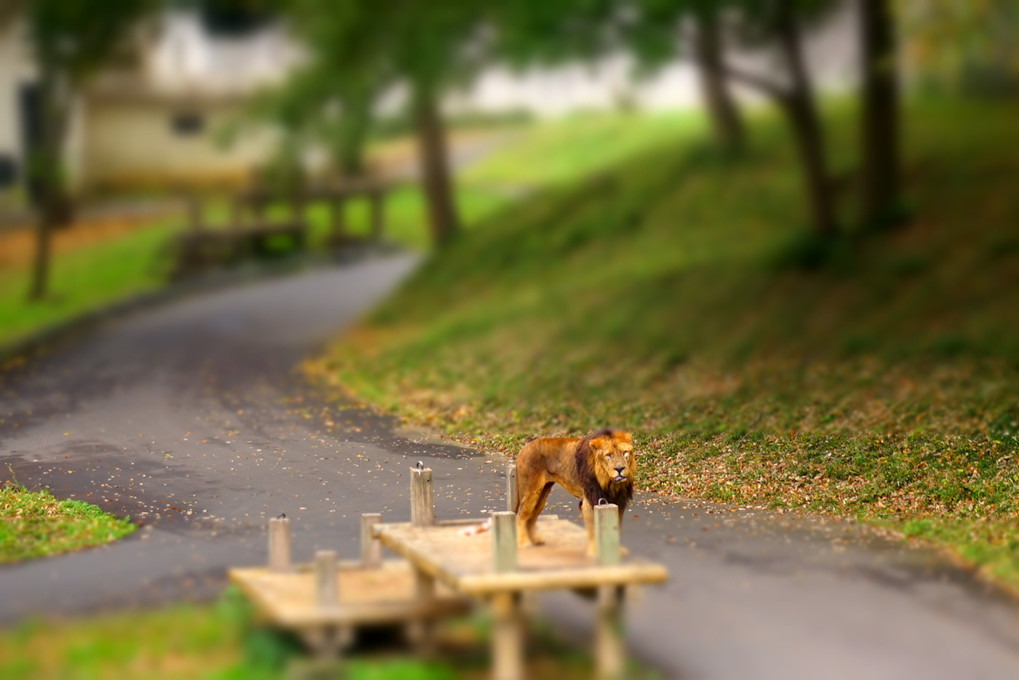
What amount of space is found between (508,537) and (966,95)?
83.4 feet

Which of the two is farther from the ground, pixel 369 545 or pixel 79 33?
pixel 79 33

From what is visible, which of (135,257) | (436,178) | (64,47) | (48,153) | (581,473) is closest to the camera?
(581,473)

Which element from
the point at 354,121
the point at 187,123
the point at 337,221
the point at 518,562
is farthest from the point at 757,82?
the point at 187,123

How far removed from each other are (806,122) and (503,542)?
50.3 ft

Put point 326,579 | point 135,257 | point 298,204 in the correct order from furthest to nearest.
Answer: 1. point 135,257
2. point 298,204
3. point 326,579

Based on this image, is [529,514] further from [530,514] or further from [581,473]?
[581,473]

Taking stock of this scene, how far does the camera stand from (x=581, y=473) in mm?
9555

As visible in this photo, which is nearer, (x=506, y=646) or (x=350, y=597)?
(x=506, y=646)

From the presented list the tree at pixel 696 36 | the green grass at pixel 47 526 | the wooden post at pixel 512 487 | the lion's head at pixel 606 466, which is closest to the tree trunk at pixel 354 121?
the tree at pixel 696 36

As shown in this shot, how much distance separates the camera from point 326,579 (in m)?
8.55

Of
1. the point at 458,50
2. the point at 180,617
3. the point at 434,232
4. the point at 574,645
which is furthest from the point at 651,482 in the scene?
the point at 434,232

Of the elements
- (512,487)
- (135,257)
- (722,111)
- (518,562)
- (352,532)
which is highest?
(722,111)

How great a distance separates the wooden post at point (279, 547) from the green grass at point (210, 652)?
0.36 m

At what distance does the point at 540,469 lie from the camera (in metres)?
9.91
